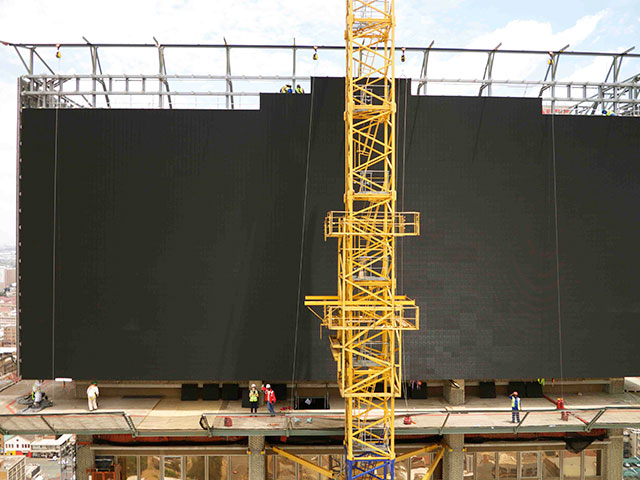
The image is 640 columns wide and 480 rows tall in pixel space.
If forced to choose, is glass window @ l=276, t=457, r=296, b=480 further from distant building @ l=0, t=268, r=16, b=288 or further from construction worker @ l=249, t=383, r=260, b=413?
distant building @ l=0, t=268, r=16, b=288

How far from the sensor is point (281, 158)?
24.9 metres

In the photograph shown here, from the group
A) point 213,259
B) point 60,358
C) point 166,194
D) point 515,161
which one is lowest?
point 60,358

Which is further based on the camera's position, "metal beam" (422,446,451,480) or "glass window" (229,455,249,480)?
"glass window" (229,455,249,480)

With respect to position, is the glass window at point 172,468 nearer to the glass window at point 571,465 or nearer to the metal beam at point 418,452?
the metal beam at point 418,452

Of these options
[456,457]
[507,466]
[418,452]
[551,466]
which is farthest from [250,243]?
[551,466]

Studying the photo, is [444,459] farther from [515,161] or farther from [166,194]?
[166,194]

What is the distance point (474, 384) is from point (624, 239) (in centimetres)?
1344

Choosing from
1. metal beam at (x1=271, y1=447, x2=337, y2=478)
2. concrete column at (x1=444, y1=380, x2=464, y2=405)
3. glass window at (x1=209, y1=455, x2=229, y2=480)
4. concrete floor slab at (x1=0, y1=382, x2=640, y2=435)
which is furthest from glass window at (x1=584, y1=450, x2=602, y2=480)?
glass window at (x1=209, y1=455, x2=229, y2=480)

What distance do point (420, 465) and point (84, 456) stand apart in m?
21.0

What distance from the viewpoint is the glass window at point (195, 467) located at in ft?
82.4

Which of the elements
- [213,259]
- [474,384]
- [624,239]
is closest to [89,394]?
[213,259]

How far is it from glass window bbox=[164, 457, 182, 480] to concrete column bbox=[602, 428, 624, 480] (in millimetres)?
27252

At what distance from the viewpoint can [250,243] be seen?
24844 mm

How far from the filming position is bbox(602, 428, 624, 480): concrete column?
25.5 m
